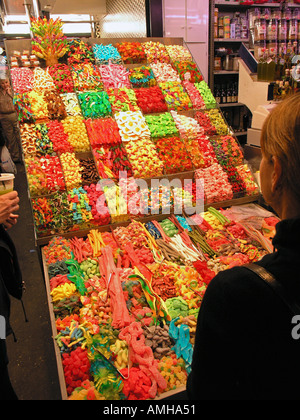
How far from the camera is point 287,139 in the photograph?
70 centimetres

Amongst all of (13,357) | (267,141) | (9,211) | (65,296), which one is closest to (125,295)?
(65,296)

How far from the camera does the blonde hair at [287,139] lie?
688 millimetres

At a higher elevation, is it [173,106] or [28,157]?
[173,106]

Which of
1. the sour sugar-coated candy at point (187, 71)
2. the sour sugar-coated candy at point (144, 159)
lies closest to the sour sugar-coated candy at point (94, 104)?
the sour sugar-coated candy at point (144, 159)

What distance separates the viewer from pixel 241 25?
6402 millimetres

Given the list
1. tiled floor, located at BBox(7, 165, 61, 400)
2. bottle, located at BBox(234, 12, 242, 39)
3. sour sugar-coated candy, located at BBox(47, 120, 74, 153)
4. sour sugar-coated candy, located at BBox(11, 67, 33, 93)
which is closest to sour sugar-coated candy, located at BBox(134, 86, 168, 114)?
sour sugar-coated candy, located at BBox(47, 120, 74, 153)

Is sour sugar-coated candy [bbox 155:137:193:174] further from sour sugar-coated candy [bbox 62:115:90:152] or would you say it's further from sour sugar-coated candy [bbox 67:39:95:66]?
sour sugar-coated candy [bbox 67:39:95:66]

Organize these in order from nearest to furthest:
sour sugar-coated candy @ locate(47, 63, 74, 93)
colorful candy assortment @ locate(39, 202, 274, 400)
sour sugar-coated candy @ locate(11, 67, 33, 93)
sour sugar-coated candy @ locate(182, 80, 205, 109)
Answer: colorful candy assortment @ locate(39, 202, 274, 400), sour sugar-coated candy @ locate(11, 67, 33, 93), sour sugar-coated candy @ locate(47, 63, 74, 93), sour sugar-coated candy @ locate(182, 80, 205, 109)

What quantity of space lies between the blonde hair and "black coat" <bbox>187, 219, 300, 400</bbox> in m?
0.11

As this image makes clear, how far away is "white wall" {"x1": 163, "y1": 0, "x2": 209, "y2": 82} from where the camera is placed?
5.69 m

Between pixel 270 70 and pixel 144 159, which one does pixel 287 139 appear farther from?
pixel 270 70

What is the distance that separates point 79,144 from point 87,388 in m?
2.21
